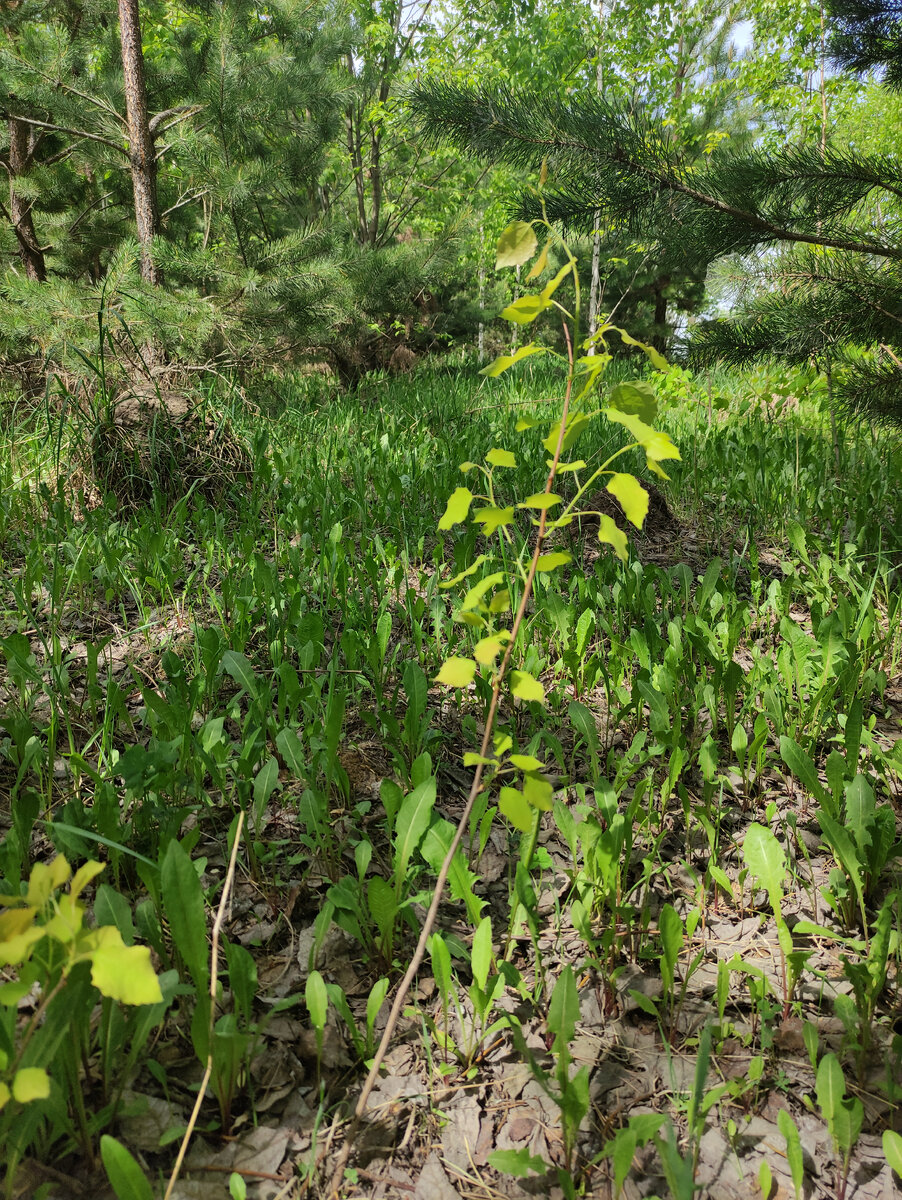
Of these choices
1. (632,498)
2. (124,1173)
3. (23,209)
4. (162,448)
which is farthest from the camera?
(23,209)

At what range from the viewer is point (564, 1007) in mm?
1020

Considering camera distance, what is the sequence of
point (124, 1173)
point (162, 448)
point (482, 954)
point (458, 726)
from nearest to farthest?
point (124, 1173) → point (482, 954) → point (458, 726) → point (162, 448)

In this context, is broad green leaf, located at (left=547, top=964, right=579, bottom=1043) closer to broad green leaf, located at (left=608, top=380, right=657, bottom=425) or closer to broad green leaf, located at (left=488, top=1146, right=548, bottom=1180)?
broad green leaf, located at (left=488, top=1146, right=548, bottom=1180)

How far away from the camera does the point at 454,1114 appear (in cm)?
104

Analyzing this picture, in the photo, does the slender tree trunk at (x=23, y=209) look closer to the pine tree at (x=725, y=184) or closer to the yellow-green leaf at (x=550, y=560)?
the pine tree at (x=725, y=184)

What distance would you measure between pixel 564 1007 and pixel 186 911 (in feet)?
1.88

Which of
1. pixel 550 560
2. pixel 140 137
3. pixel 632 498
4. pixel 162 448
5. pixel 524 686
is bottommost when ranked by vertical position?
pixel 162 448

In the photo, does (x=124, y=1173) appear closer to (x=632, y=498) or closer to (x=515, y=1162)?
(x=515, y=1162)

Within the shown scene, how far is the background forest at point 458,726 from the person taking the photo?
3.12 feet

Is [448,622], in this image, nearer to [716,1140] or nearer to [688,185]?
[716,1140]

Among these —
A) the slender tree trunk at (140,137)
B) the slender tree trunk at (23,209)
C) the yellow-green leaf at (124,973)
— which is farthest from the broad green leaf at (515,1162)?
the slender tree trunk at (23,209)

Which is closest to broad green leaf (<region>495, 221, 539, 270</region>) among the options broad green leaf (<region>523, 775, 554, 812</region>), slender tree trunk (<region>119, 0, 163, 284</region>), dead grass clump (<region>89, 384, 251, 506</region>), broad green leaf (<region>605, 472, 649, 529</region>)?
broad green leaf (<region>605, 472, 649, 529</region>)

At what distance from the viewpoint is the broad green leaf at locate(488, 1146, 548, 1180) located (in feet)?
2.94

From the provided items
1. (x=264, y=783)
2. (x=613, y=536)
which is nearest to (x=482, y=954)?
(x=264, y=783)
